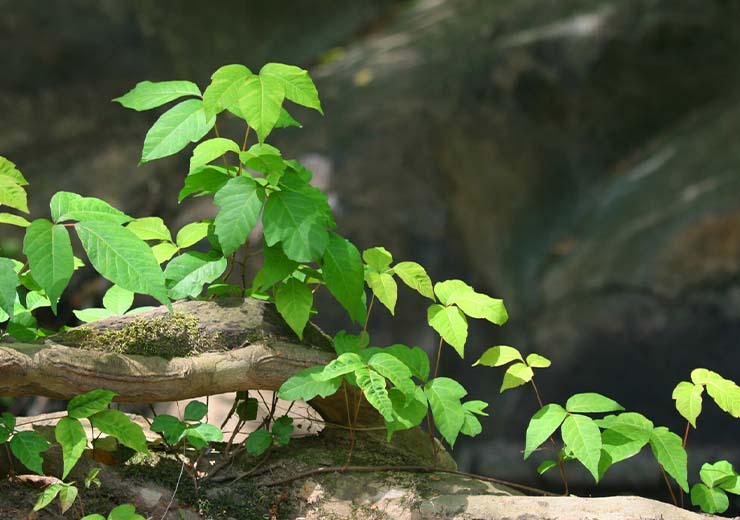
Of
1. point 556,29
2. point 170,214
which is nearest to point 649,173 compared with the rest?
point 556,29

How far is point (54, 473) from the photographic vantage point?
1.81 metres

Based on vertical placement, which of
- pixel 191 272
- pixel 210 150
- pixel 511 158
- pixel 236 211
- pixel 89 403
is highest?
pixel 210 150

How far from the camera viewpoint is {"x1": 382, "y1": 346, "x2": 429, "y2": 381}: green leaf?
1908 millimetres

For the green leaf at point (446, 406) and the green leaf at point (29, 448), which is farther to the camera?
the green leaf at point (446, 406)

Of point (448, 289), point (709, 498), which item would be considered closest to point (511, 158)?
point (448, 289)

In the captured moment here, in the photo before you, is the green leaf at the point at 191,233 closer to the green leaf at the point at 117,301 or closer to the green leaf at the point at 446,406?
the green leaf at the point at 117,301

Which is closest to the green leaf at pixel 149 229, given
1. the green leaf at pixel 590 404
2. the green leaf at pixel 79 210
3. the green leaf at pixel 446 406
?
the green leaf at pixel 79 210

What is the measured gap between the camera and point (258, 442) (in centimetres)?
193

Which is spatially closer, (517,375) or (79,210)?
(79,210)

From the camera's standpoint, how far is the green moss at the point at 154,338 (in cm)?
182

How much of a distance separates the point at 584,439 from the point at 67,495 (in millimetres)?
1010

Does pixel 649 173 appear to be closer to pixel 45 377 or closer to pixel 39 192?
pixel 39 192

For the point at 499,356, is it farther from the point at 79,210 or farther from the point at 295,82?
the point at 79,210

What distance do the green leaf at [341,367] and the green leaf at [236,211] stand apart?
1.01 ft
